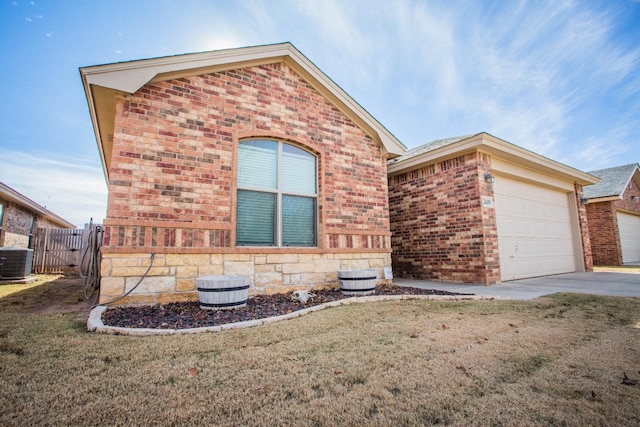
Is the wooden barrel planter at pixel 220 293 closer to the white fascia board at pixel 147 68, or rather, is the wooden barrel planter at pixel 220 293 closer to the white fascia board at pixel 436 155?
the white fascia board at pixel 147 68

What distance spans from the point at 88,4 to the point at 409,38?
7.61 m

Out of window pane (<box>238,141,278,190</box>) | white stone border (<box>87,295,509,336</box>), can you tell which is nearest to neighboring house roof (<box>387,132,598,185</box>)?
window pane (<box>238,141,278,190</box>)

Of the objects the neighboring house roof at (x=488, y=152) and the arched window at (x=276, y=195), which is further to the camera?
the neighboring house roof at (x=488, y=152)

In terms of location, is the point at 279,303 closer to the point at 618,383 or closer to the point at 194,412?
the point at 194,412

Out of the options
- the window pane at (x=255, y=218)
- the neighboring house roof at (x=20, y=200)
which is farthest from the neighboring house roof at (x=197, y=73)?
the neighboring house roof at (x=20, y=200)

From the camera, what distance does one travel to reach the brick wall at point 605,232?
14305 millimetres

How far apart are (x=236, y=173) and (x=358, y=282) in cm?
298

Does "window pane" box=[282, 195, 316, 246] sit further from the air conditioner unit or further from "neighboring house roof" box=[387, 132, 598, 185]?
the air conditioner unit

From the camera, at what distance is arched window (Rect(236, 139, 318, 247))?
5.45 m

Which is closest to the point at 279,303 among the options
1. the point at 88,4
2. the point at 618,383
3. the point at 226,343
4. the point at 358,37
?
the point at 226,343

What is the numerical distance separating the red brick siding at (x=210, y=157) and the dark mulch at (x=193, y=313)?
0.91 meters

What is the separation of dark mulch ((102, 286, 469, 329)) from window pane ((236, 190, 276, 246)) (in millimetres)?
1058

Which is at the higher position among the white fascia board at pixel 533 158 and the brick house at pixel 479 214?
the white fascia board at pixel 533 158

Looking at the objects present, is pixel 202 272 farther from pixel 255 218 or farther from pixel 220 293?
pixel 255 218
